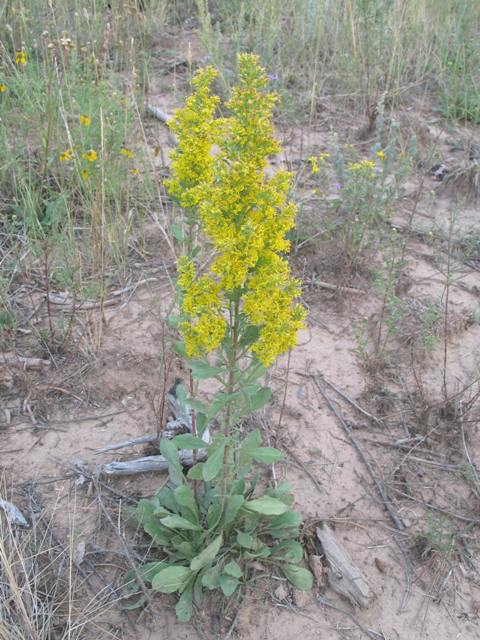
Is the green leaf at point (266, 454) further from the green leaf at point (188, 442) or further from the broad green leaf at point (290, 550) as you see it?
the broad green leaf at point (290, 550)

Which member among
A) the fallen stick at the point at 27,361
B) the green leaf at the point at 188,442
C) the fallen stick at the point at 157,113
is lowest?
the fallen stick at the point at 27,361

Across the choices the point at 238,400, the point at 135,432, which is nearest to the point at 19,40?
the point at 135,432

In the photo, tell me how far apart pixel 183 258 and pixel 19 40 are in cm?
487

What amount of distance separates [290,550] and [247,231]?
1.43 meters

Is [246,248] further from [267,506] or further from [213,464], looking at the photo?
[267,506]

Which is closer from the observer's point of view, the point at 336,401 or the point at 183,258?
the point at 183,258

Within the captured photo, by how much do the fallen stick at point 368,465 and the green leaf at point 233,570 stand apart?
2.82 ft

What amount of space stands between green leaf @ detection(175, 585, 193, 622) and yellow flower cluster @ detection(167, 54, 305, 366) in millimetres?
998

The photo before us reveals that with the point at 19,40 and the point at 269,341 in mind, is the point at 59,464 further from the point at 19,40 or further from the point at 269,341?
the point at 19,40

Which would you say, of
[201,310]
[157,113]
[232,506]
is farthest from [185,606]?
[157,113]

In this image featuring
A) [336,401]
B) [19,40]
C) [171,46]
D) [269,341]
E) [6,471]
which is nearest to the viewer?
[269,341]

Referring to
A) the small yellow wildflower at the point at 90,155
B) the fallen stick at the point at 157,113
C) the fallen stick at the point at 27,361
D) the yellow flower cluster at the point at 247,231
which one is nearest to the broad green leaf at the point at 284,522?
the yellow flower cluster at the point at 247,231

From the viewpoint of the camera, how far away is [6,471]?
9.02 feet

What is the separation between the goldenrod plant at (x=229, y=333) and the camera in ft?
5.97
